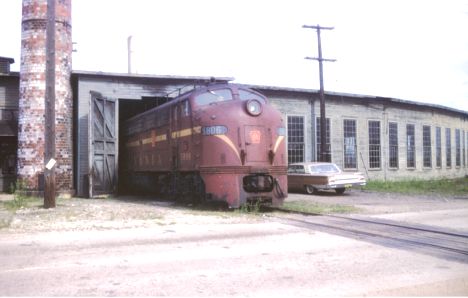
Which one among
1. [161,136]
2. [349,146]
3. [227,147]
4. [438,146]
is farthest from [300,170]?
[438,146]

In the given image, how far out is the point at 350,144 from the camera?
27406 millimetres

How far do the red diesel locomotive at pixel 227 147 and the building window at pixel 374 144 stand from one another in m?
16.2

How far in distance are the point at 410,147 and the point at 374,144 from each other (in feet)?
13.3

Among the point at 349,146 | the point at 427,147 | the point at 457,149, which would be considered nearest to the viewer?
the point at 349,146

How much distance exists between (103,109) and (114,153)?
6.74 feet

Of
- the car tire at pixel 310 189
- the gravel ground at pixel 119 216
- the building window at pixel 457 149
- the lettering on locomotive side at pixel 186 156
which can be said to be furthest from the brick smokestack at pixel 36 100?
the building window at pixel 457 149

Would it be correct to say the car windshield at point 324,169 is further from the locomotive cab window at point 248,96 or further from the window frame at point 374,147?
the window frame at point 374,147

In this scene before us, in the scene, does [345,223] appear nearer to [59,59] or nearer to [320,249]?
[320,249]

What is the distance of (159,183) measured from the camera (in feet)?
55.7

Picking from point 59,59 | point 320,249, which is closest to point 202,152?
point 320,249

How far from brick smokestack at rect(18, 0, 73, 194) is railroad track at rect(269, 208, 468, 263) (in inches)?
431

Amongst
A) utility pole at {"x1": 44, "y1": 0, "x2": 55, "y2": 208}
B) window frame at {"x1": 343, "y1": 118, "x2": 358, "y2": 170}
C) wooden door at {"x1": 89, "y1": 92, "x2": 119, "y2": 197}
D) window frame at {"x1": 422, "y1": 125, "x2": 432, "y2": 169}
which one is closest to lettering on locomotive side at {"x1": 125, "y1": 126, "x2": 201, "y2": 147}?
wooden door at {"x1": 89, "y1": 92, "x2": 119, "y2": 197}

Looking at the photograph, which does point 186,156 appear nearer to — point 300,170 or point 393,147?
point 300,170

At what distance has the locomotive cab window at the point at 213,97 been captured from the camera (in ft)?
44.0
